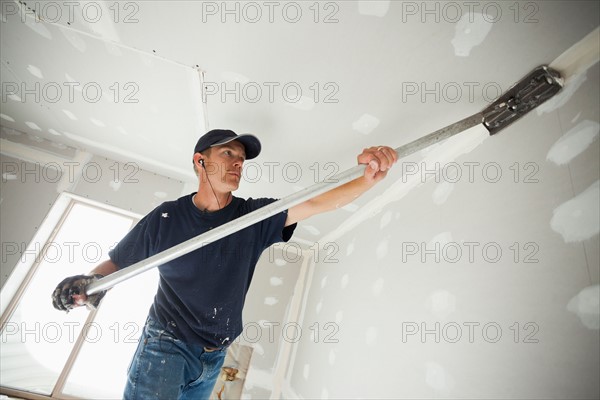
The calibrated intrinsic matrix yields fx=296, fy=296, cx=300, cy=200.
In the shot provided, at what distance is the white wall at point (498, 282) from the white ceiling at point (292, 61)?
0.23 metres

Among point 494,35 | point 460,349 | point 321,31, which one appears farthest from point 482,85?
point 460,349

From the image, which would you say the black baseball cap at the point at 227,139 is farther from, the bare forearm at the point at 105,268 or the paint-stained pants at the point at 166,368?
the paint-stained pants at the point at 166,368

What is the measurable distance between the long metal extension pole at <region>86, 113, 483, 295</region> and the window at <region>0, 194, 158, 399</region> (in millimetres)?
1812

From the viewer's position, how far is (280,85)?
1373 millimetres

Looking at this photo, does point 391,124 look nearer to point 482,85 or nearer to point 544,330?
point 482,85

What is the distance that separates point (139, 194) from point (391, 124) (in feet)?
7.45

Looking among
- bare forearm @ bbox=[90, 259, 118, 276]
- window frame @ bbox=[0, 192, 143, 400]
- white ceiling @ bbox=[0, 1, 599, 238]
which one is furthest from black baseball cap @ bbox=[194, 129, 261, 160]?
window frame @ bbox=[0, 192, 143, 400]

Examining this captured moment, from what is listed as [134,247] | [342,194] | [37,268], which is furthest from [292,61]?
[37,268]

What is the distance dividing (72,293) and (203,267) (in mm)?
493

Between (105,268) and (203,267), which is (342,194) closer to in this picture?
(203,267)

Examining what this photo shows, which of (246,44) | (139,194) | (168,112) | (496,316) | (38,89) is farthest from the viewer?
(139,194)

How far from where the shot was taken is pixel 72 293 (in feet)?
3.77

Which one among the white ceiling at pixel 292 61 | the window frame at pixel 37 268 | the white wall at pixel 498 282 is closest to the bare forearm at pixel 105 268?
the white ceiling at pixel 292 61

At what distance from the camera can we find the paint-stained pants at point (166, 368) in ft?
3.47
